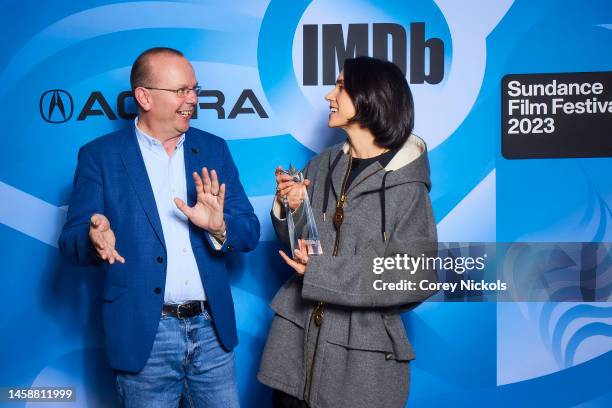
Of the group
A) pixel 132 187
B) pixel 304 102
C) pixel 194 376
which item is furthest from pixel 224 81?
pixel 194 376

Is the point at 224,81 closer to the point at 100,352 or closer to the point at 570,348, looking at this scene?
the point at 100,352

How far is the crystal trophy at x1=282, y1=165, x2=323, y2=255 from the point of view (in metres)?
2.08

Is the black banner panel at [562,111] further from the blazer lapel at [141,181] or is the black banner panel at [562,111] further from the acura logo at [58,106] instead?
the acura logo at [58,106]

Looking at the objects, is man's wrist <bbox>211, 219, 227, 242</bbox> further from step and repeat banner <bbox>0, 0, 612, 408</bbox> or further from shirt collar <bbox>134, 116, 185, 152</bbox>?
step and repeat banner <bbox>0, 0, 612, 408</bbox>

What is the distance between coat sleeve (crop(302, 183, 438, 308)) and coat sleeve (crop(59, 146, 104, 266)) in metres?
0.67

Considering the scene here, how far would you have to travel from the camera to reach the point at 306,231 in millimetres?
2111

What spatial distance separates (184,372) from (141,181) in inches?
25.0

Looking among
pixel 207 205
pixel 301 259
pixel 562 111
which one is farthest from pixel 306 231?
pixel 562 111

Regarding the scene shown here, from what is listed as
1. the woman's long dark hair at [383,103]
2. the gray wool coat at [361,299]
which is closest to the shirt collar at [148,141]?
the gray wool coat at [361,299]

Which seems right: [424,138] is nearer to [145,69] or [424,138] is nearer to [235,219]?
[235,219]

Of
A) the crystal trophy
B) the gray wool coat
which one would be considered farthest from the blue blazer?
the gray wool coat

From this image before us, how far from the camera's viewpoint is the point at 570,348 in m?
2.93

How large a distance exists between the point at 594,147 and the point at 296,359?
1.54 meters

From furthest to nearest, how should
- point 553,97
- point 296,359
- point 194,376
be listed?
point 553,97
point 194,376
point 296,359
